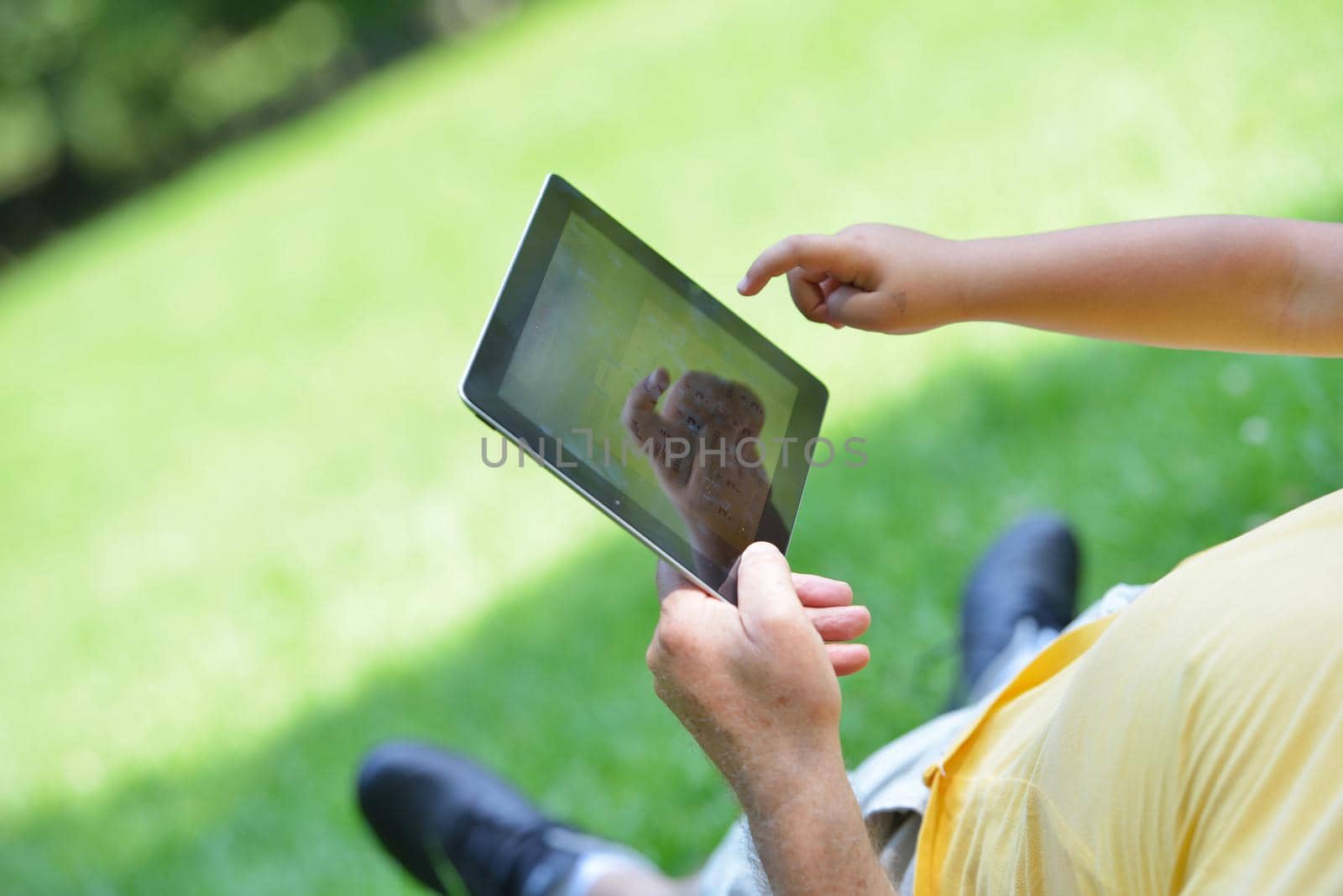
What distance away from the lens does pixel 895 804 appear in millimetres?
968

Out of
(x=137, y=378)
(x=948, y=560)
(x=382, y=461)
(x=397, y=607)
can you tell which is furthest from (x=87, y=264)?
(x=948, y=560)

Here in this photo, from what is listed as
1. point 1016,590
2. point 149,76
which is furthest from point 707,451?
point 149,76

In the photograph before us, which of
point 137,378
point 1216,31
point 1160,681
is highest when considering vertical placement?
point 1216,31

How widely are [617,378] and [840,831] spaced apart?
1.29 feet

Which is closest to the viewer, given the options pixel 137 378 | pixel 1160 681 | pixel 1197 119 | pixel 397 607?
pixel 1160 681

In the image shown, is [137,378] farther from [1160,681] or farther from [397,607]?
[1160,681]

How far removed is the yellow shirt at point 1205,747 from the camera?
0.61 meters

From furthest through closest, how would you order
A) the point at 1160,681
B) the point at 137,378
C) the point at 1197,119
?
the point at 137,378
the point at 1197,119
the point at 1160,681

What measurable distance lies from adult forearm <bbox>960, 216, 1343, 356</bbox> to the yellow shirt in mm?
257

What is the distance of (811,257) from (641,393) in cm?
20

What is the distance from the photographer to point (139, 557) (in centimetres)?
349

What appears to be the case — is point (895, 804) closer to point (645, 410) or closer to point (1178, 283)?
point (645, 410)

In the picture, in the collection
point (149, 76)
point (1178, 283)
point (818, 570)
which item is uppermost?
point (149, 76)

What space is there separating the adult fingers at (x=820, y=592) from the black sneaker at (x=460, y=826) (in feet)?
2.28
